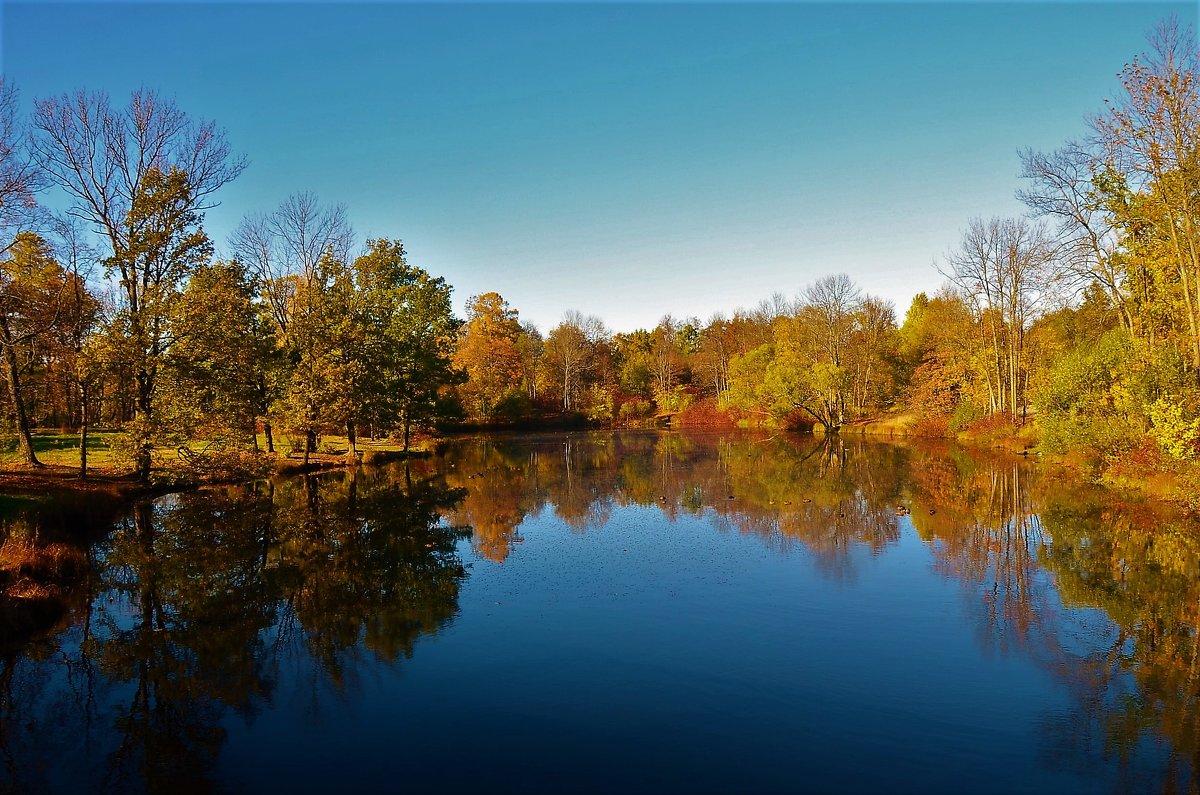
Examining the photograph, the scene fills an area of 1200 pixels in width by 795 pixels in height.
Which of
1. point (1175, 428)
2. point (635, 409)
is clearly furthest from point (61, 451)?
point (635, 409)

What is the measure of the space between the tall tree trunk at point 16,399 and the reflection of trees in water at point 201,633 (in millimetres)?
6316

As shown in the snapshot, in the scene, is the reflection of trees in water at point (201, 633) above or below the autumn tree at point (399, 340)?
below

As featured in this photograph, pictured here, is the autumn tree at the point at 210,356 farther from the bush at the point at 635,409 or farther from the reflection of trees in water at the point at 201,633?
the bush at the point at 635,409

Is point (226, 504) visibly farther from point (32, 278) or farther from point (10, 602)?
point (10, 602)

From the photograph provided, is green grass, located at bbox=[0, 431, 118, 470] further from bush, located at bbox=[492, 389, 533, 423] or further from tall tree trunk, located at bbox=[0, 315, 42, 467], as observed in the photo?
bush, located at bbox=[492, 389, 533, 423]

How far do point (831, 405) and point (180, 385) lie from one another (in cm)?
4880

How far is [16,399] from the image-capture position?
22906 mm

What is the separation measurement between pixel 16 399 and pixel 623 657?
24.2 meters

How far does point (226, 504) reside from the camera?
78.2 ft

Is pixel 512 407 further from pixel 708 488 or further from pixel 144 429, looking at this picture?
pixel 144 429

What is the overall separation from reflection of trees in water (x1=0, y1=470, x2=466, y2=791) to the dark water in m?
0.06

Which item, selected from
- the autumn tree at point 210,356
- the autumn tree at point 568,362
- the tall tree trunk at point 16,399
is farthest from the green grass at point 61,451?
the autumn tree at point 568,362

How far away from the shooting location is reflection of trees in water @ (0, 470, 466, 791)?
820 cm

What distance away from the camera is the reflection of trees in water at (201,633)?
26.9ft
